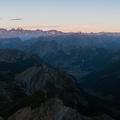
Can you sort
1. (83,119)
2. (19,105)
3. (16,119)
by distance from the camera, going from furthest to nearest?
(19,105)
(83,119)
(16,119)

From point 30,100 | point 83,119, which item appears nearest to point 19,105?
point 30,100

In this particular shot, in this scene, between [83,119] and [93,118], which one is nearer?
[83,119]

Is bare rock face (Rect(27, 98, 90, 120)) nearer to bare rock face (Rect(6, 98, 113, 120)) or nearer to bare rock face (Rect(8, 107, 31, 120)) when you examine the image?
bare rock face (Rect(6, 98, 113, 120))

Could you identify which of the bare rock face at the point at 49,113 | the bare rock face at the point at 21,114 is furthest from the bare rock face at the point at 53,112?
the bare rock face at the point at 21,114

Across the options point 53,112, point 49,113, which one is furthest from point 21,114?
point 53,112

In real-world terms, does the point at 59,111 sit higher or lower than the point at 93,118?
higher

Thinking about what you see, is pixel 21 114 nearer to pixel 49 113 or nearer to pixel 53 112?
pixel 49 113

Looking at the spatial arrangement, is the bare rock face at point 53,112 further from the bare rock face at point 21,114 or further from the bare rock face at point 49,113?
the bare rock face at point 21,114

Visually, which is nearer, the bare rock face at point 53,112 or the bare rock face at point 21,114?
the bare rock face at point 21,114

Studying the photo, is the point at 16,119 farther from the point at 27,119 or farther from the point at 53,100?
the point at 53,100

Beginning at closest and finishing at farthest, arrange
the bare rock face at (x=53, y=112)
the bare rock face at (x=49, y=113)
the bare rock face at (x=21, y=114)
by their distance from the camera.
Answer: the bare rock face at (x=21, y=114)
the bare rock face at (x=49, y=113)
the bare rock face at (x=53, y=112)

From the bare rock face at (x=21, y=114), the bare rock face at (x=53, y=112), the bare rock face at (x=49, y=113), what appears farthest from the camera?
the bare rock face at (x=53, y=112)
